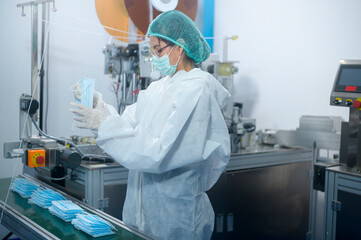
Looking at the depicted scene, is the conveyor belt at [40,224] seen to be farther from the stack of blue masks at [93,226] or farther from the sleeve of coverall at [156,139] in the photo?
the sleeve of coverall at [156,139]

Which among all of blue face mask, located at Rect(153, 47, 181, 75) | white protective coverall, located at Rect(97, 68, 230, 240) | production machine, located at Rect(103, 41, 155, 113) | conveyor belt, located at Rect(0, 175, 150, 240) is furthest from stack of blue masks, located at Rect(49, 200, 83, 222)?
production machine, located at Rect(103, 41, 155, 113)

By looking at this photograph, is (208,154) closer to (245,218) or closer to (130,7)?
A: (245,218)

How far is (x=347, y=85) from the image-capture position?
2.08 m

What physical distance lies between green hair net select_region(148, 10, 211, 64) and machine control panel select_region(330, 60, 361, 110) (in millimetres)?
1007

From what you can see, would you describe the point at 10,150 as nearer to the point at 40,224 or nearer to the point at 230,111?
the point at 40,224

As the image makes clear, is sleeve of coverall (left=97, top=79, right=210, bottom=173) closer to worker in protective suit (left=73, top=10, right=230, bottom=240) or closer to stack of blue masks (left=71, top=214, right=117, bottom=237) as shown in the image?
worker in protective suit (left=73, top=10, right=230, bottom=240)

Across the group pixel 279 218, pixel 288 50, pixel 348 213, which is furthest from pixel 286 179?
pixel 288 50

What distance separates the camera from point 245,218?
8.28 feet

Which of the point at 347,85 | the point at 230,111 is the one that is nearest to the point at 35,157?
the point at 230,111

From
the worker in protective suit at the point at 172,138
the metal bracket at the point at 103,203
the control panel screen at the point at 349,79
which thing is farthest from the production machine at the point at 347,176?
the metal bracket at the point at 103,203

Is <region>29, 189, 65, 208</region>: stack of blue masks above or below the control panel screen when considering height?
below

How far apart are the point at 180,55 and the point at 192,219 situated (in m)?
0.66

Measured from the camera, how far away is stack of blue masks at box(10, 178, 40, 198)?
1.66 meters

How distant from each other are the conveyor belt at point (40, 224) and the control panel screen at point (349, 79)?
1467 mm
